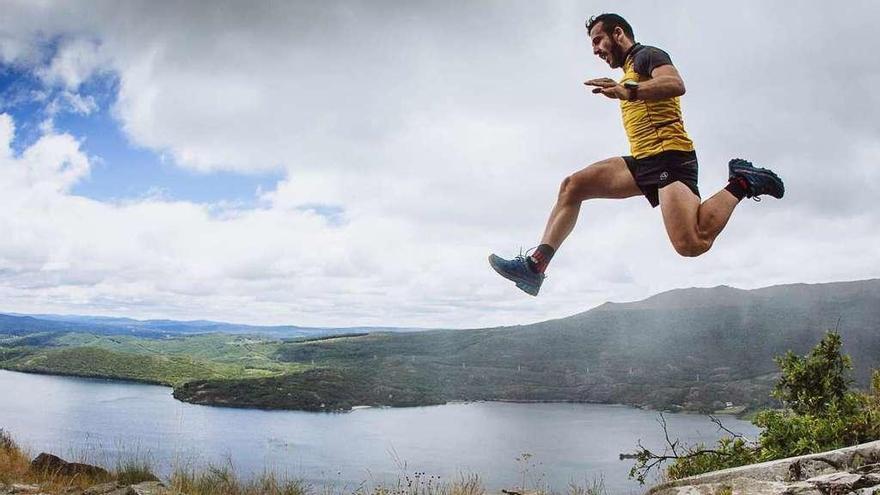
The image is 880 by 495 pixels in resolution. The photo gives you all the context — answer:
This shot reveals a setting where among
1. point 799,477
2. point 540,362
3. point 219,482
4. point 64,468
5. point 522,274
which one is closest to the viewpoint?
point 522,274

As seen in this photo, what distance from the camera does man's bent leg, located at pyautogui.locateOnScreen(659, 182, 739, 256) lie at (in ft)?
10.2

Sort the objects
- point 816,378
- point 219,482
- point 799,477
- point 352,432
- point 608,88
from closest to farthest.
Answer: point 608,88, point 799,477, point 816,378, point 219,482, point 352,432

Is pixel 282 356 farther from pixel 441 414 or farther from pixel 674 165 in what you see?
pixel 674 165

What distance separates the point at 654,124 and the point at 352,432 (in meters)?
106

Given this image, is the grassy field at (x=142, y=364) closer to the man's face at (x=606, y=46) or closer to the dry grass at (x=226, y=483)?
the dry grass at (x=226, y=483)

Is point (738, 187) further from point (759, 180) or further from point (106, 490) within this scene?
point (106, 490)

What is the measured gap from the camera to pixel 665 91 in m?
2.96

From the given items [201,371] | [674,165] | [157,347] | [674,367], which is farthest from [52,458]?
[157,347]

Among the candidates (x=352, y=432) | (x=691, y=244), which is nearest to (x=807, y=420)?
(x=691, y=244)

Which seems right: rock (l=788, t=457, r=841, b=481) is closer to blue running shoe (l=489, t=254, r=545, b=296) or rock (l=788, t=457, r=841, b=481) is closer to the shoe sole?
the shoe sole

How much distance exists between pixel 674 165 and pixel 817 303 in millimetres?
208238

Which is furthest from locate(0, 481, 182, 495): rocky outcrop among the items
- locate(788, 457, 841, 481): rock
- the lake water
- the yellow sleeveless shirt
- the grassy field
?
the grassy field

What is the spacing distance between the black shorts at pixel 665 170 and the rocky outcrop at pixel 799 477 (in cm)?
165

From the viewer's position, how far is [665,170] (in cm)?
325
